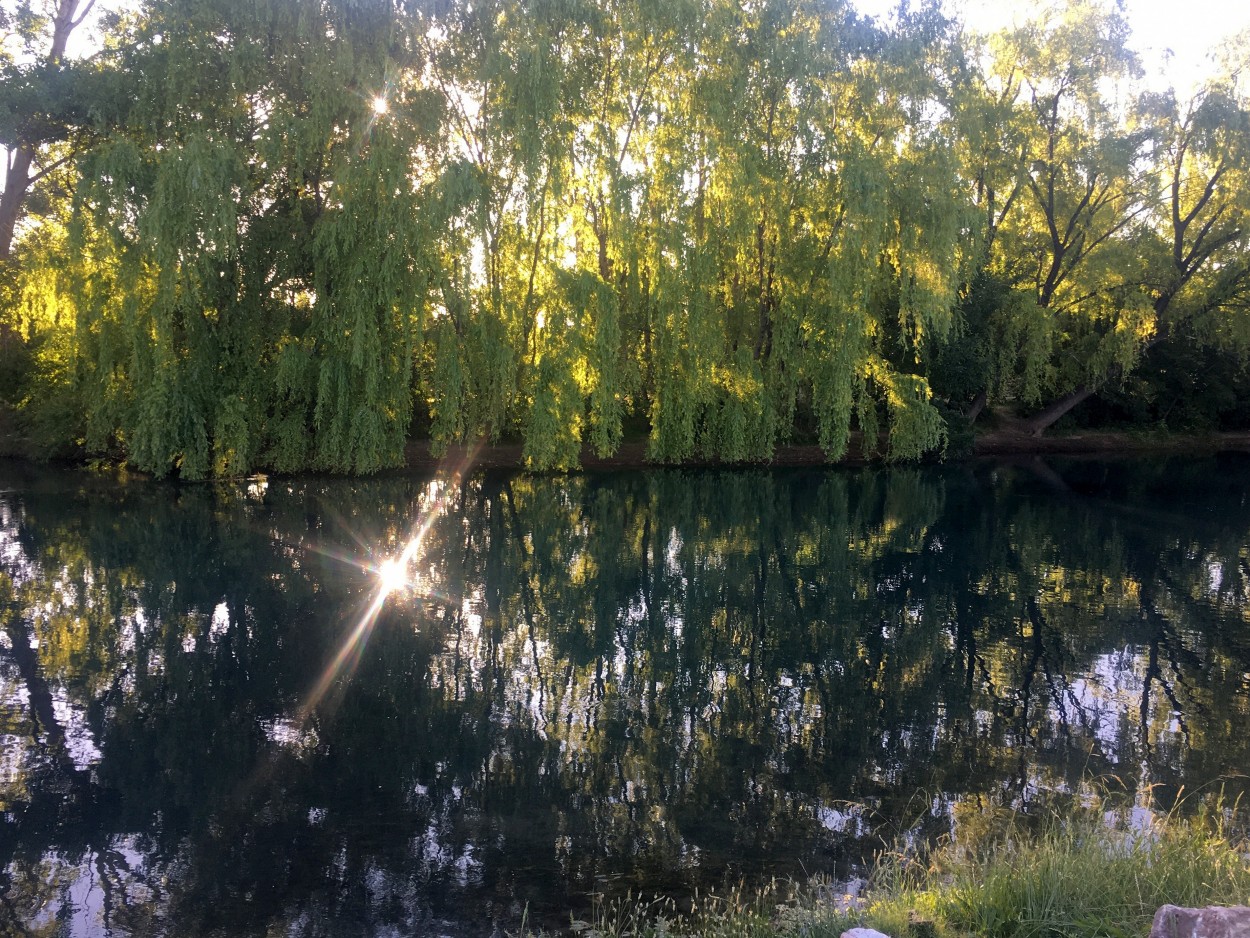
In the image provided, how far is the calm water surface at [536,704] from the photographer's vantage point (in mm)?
5070

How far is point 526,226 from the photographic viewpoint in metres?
21.2

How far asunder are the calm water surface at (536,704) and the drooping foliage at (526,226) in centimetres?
533

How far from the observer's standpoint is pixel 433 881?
16.1ft

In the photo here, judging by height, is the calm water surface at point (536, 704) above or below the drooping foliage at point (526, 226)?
below

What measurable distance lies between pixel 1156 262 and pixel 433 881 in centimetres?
3074

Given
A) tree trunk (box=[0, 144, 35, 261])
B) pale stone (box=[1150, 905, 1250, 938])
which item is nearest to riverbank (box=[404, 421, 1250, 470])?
tree trunk (box=[0, 144, 35, 261])

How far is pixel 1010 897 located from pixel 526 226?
19.0m

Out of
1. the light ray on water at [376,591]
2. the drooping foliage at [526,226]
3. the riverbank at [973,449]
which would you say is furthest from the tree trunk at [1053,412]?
the light ray on water at [376,591]

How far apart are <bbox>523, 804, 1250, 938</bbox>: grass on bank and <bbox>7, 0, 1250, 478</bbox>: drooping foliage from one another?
16267 mm

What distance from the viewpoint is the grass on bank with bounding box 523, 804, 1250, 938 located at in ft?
12.0

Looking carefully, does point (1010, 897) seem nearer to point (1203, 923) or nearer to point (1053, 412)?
point (1203, 923)

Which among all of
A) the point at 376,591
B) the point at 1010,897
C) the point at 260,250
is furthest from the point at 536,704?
the point at 260,250

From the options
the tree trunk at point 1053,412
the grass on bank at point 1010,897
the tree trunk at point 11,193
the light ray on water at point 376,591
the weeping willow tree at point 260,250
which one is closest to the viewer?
the grass on bank at point 1010,897

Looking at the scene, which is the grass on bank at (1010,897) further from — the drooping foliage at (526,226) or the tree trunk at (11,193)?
the tree trunk at (11,193)
